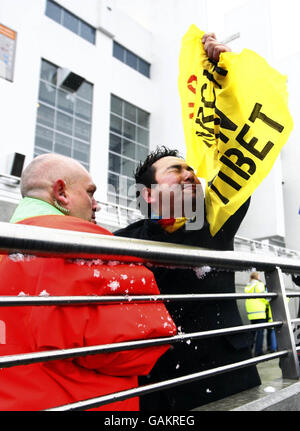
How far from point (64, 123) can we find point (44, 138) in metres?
1.42

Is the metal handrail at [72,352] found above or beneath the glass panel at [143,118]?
beneath

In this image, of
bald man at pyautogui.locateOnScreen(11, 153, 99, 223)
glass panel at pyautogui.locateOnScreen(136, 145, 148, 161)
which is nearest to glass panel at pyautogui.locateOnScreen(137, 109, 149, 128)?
glass panel at pyautogui.locateOnScreen(136, 145, 148, 161)

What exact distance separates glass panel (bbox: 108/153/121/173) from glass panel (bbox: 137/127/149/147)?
8.00 feet

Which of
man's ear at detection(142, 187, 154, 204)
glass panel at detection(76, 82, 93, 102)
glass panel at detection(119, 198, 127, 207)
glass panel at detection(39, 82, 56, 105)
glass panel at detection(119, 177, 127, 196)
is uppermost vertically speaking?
glass panel at detection(76, 82, 93, 102)

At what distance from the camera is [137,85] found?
2145 centimetres

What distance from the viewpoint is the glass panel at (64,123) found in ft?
55.1

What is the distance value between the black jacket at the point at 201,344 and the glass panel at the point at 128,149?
18384mm

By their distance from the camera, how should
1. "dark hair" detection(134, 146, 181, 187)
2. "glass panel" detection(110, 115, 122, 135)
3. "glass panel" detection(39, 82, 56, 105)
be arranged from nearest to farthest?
"dark hair" detection(134, 146, 181, 187) < "glass panel" detection(39, 82, 56, 105) < "glass panel" detection(110, 115, 122, 135)

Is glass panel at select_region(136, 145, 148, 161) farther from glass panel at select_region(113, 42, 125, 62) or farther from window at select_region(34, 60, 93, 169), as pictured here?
glass panel at select_region(113, 42, 125, 62)

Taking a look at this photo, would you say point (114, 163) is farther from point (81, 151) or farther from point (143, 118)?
point (143, 118)

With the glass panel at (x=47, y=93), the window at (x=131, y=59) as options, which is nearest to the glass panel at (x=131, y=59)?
the window at (x=131, y=59)

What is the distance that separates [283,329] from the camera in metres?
1.83

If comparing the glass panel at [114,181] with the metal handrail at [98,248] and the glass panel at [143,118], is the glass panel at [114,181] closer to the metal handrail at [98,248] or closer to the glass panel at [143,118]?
the glass panel at [143,118]

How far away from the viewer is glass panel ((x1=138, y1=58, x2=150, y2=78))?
22.1 metres
